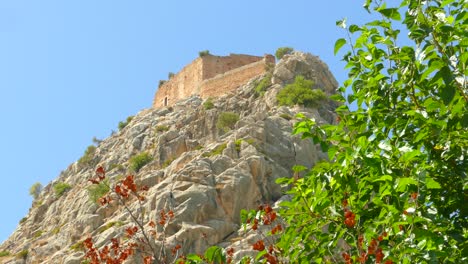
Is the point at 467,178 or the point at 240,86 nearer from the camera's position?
the point at 467,178

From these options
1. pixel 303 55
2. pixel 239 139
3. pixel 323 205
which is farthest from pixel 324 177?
pixel 303 55

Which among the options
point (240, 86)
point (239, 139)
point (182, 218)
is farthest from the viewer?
point (240, 86)

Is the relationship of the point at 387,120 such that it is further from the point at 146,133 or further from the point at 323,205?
the point at 146,133

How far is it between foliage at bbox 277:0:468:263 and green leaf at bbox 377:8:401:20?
13 mm

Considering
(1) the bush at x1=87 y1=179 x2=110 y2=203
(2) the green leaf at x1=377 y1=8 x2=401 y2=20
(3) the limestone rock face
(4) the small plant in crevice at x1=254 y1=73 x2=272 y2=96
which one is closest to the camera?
(2) the green leaf at x1=377 y1=8 x2=401 y2=20

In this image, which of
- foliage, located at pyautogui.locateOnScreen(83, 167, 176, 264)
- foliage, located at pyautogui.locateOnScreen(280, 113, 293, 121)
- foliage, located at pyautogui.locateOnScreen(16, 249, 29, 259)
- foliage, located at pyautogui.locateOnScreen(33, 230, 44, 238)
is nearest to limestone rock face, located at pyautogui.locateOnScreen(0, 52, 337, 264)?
foliage, located at pyautogui.locateOnScreen(33, 230, 44, 238)

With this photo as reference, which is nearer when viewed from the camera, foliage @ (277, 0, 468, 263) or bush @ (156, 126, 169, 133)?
foliage @ (277, 0, 468, 263)

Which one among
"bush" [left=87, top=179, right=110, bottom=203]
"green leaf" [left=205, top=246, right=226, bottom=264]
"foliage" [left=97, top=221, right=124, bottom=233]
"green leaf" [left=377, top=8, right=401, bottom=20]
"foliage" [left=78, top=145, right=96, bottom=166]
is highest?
"foliage" [left=78, top=145, right=96, bottom=166]

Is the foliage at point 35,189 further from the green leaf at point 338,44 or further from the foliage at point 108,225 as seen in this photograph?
the green leaf at point 338,44

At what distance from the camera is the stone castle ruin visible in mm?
58438

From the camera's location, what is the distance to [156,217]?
1234 inches

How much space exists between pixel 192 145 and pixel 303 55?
13541 millimetres

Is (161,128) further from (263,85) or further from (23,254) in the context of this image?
(23,254)

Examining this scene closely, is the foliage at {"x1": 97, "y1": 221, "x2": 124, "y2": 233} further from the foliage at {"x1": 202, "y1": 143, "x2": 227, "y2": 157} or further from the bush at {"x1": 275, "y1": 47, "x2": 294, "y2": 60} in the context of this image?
the bush at {"x1": 275, "y1": 47, "x2": 294, "y2": 60}
